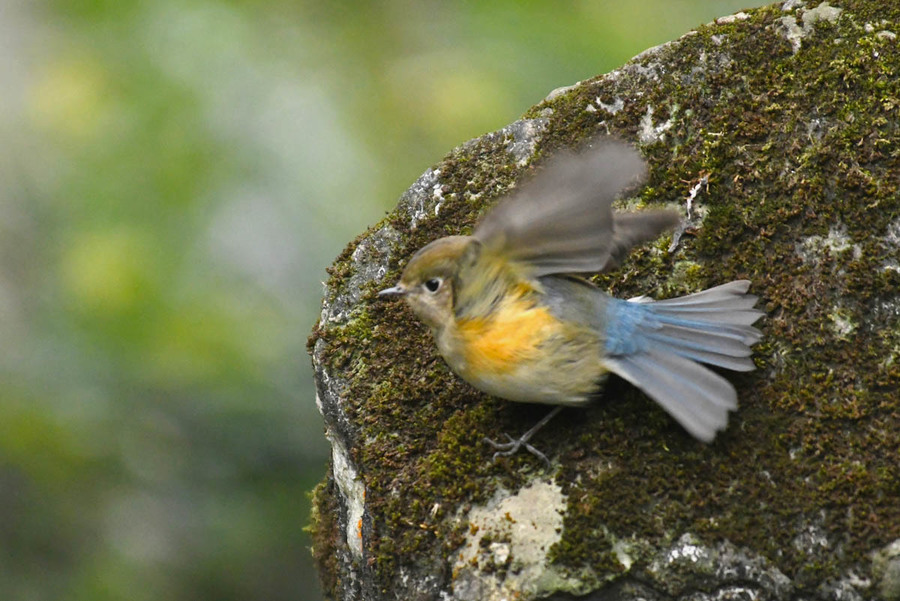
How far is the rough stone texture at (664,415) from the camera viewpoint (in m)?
3.49

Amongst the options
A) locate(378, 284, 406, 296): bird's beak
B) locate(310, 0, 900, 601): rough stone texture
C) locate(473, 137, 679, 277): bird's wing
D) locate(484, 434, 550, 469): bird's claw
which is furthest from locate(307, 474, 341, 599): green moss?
locate(473, 137, 679, 277): bird's wing

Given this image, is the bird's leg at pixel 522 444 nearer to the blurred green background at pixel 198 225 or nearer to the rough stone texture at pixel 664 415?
the rough stone texture at pixel 664 415

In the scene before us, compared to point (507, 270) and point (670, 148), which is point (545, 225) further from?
point (670, 148)

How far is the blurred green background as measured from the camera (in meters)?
6.60

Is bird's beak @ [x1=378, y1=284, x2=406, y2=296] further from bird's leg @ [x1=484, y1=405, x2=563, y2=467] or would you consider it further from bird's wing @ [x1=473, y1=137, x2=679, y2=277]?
bird's leg @ [x1=484, y1=405, x2=563, y2=467]

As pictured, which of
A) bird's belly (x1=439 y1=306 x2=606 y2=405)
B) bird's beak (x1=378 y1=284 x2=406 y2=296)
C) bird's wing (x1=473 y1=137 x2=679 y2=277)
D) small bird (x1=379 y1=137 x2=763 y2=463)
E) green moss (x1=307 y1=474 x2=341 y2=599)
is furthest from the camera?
green moss (x1=307 y1=474 x2=341 y2=599)

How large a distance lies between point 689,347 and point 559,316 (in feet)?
1.65

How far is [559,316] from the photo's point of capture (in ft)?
12.5

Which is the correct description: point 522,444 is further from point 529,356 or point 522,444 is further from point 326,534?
point 326,534

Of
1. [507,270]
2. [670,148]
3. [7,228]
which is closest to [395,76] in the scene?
[7,228]

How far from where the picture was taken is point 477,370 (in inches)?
149

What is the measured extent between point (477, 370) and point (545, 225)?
2.00 feet

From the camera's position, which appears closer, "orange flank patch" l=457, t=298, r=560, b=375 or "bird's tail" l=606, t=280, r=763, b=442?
"bird's tail" l=606, t=280, r=763, b=442

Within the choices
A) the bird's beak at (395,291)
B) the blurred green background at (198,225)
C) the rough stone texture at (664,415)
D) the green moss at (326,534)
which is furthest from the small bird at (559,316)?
the blurred green background at (198,225)
